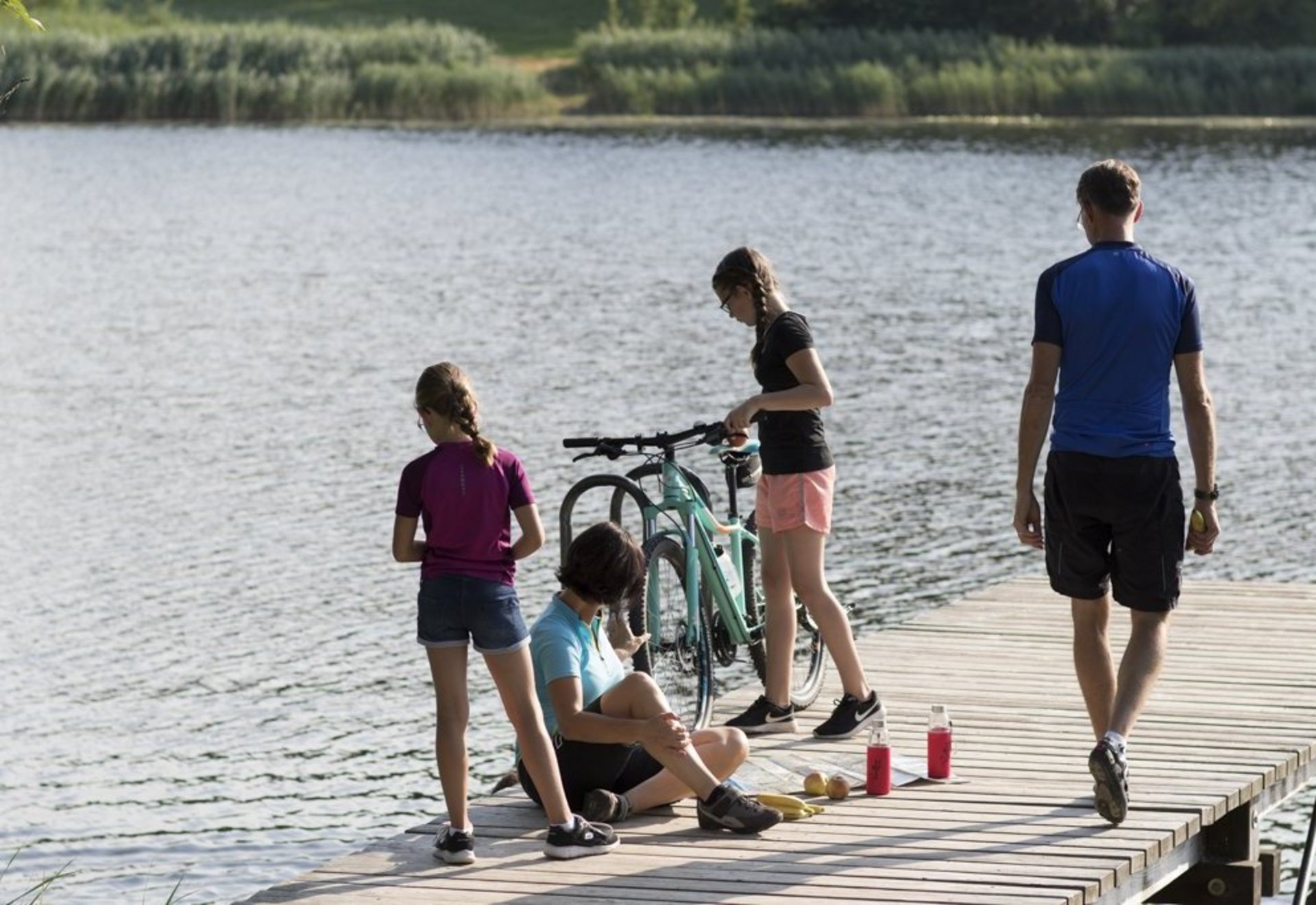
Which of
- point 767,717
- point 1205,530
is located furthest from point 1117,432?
point 767,717

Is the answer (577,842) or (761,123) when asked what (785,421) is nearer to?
(577,842)

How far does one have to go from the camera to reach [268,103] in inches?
2425

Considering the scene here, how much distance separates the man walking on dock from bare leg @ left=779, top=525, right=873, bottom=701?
120cm

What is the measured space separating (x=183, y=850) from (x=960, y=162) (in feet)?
136

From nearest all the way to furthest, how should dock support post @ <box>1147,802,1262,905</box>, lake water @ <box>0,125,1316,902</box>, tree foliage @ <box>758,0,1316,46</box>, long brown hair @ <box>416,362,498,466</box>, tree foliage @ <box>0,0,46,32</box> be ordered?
1. tree foliage @ <box>0,0,46,32</box>
2. long brown hair @ <box>416,362,498,466</box>
3. dock support post @ <box>1147,802,1262,905</box>
4. lake water @ <box>0,125,1316,902</box>
5. tree foliage @ <box>758,0,1316,46</box>

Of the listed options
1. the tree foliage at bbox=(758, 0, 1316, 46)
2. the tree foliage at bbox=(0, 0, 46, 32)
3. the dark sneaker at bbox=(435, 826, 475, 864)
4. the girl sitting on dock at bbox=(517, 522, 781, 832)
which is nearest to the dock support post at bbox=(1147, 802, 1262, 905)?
the girl sitting on dock at bbox=(517, 522, 781, 832)

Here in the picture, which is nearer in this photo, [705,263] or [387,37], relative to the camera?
[705,263]

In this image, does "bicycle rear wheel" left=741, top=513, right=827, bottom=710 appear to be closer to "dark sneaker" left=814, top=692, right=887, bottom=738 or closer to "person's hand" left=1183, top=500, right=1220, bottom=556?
"dark sneaker" left=814, top=692, right=887, bottom=738

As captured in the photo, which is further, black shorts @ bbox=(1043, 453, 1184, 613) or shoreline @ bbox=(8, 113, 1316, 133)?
shoreline @ bbox=(8, 113, 1316, 133)

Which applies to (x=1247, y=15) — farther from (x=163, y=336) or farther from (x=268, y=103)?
(x=163, y=336)

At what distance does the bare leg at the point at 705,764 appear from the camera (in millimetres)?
7250

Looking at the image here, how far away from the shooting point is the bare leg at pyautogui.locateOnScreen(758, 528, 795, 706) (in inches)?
Result: 325

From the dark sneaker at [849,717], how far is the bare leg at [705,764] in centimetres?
102

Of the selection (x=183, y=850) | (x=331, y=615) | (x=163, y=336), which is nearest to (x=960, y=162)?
(x=163, y=336)
